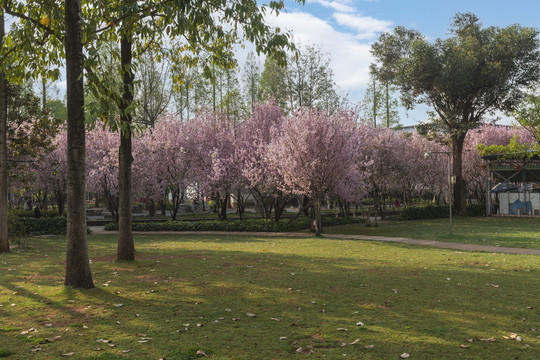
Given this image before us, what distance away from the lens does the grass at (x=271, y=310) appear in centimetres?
552

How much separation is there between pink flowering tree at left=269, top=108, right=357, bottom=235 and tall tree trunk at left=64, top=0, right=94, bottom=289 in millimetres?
14146

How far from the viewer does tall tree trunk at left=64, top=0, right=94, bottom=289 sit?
332 inches

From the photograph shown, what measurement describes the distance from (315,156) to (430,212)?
1908 cm

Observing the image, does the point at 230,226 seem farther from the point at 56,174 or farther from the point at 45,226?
the point at 56,174

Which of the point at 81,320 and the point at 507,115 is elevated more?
the point at 507,115

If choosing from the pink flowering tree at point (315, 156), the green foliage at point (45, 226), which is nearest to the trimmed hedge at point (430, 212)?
the pink flowering tree at point (315, 156)

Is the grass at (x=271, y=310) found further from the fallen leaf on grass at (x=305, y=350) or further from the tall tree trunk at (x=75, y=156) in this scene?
the tall tree trunk at (x=75, y=156)

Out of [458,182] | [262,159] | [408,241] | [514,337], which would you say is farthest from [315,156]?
[458,182]

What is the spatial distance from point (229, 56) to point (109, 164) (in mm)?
20196

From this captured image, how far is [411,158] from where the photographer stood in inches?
1522

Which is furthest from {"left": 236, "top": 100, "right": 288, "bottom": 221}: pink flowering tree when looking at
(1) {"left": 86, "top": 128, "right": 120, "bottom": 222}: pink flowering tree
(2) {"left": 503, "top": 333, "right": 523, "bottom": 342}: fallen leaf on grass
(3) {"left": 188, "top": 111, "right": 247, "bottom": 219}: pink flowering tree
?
(2) {"left": 503, "top": 333, "right": 523, "bottom": 342}: fallen leaf on grass

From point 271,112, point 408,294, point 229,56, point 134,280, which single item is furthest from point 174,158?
point 408,294

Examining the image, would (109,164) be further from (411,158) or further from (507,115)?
(507,115)

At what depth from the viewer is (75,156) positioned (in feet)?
27.6
